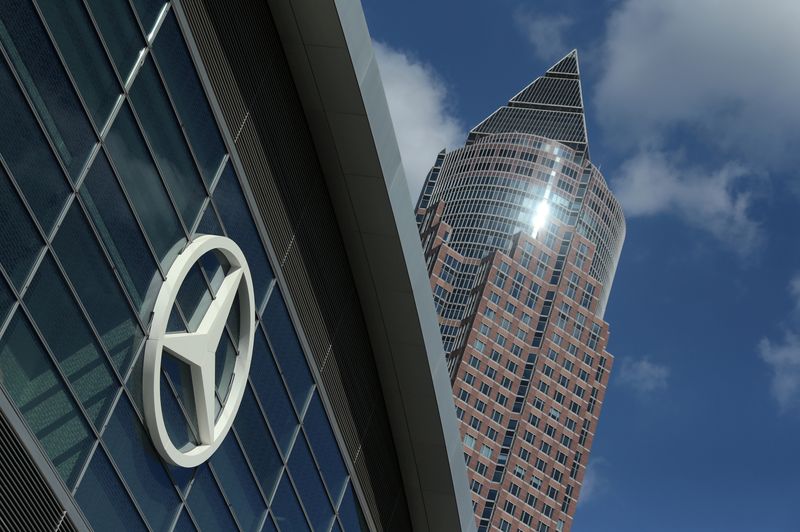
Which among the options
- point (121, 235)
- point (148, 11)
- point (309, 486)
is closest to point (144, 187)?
point (121, 235)

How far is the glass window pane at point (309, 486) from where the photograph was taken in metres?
23.1

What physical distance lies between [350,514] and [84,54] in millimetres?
12939

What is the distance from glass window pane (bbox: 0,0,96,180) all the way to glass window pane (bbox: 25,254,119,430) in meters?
1.57

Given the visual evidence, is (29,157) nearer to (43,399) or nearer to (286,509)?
(43,399)

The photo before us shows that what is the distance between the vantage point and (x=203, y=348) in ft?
63.4

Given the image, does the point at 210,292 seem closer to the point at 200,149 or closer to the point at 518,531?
the point at 200,149

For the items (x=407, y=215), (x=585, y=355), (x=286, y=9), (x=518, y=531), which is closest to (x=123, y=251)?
(x=286, y=9)

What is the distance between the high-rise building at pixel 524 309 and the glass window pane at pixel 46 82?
441 ft

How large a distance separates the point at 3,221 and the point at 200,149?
494 cm

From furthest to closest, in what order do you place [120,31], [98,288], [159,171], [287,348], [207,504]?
[287,348], [207,504], [159,171], [120,31], [98,288]

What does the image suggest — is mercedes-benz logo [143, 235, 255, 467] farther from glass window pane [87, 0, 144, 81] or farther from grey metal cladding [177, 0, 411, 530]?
glass window pane [87, 0, 144, 81]

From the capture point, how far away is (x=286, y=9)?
69.8 feet

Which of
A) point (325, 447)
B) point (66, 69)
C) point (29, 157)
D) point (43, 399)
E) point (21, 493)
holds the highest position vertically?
point (325, 447)

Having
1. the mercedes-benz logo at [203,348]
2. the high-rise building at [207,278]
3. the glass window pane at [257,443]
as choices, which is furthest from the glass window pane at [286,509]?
the mercedes-benz logo at [203,348]
